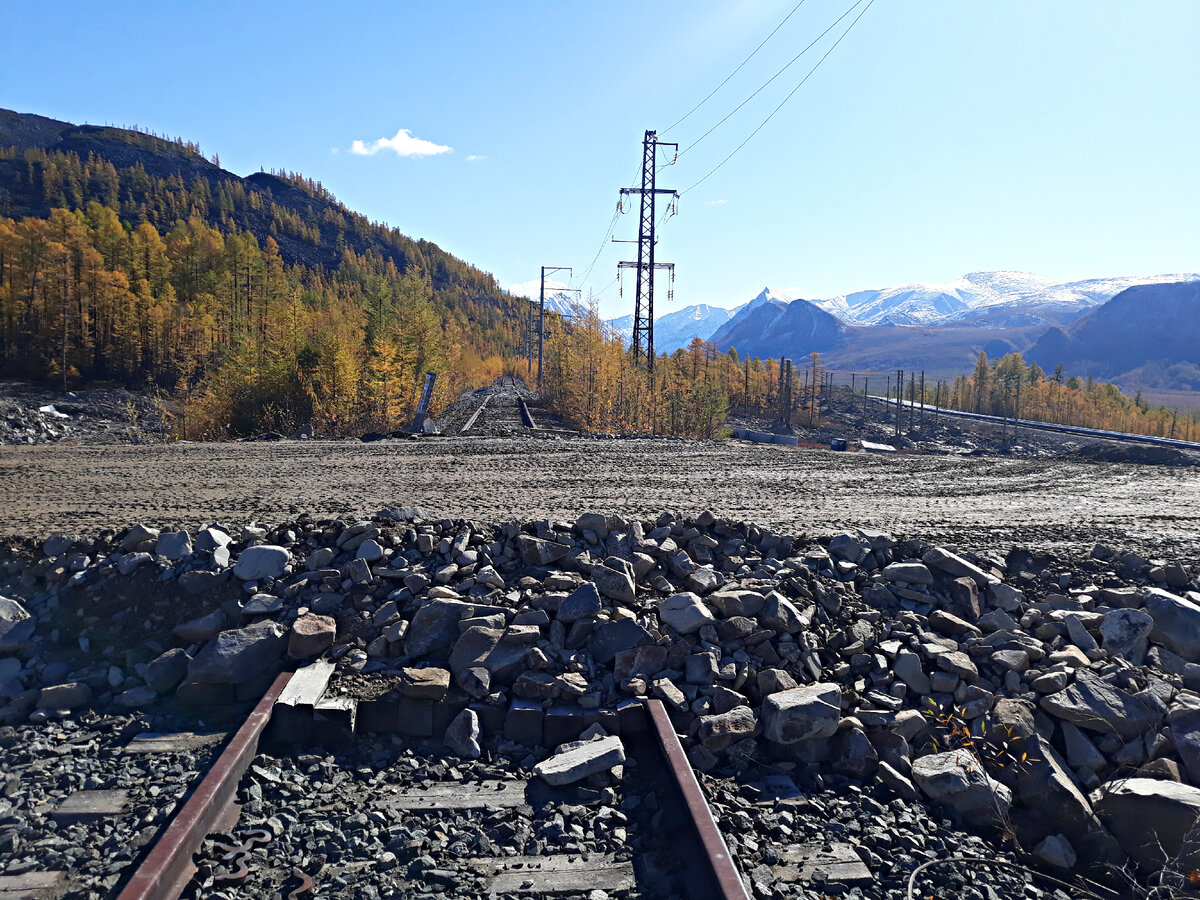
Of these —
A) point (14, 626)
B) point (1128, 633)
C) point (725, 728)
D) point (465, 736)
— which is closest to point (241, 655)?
point (465, 736)

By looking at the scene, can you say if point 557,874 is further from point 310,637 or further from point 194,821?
point 310,637

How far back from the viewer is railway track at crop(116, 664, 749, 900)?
3.42 meters

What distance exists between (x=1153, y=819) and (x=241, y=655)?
247 inches

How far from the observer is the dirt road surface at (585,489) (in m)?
7.46

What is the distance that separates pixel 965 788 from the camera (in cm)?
444

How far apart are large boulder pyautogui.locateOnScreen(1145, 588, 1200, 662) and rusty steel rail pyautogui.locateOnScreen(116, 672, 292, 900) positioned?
726 centimetres

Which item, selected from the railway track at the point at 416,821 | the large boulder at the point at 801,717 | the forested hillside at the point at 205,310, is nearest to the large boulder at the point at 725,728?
the large boulder at the point at 801,717

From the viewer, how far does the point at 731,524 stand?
693 cm

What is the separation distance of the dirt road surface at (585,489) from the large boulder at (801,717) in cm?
262

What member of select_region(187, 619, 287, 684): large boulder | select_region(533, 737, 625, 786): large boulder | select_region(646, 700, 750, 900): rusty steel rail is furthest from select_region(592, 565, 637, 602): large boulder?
select_region(187, 619, 287, 684): large boulder

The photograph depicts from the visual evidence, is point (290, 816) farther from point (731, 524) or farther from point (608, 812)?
point (731, 524)

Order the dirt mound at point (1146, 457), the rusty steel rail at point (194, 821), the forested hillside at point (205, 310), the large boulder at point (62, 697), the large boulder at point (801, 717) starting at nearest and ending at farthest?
the rusty steel rail at point (194, 821), the large boulder at point (801, 717), the large boulder at point (62, 697), the dirt mound at point (1146, 457), the forested hillside at point (205, 310)

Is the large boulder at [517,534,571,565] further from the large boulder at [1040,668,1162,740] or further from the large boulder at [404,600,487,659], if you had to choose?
the large boulder at [1040,668,1162,740]

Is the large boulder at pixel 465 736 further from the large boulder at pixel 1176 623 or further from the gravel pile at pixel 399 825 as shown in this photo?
the large boulder at pixel 1176 623
